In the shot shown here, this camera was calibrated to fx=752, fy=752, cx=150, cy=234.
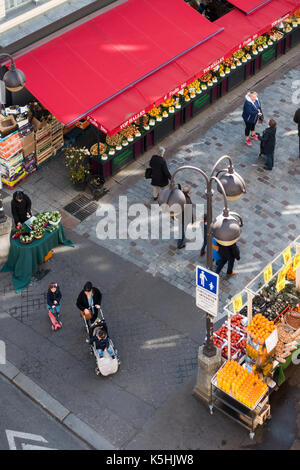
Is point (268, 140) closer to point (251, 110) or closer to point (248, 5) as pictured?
point (251, 110)

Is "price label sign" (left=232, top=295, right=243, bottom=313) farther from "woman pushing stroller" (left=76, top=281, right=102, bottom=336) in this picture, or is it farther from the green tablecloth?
the green tablecloth

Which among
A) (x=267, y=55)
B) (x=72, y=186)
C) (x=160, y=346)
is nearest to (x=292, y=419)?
(x=160, y=346)

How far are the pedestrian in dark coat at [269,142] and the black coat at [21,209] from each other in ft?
22.5

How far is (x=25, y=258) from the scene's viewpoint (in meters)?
17.9

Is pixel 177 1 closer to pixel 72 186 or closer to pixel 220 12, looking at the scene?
pixel 220 12

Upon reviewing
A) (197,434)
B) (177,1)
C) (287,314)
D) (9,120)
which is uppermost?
(177,1)

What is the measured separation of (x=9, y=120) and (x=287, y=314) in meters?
8.97

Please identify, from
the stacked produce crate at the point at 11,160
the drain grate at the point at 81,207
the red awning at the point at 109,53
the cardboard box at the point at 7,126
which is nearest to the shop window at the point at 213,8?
the red awning at the point at 109,53

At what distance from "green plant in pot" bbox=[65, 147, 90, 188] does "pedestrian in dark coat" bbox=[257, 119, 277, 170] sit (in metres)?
4.88

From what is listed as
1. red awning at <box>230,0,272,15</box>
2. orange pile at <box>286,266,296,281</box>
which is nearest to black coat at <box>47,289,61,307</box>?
orange pile at <box>286,266,296,281</box>

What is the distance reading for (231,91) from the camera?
79.7 feet

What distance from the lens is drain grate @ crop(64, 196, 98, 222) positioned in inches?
783

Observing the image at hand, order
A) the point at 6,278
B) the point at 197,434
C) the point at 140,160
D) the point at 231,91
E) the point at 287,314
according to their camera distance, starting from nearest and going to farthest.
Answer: the point at 197,434 → the point at 287,314 → the point at 6,278 → the point at 140,160 → the point at 231,91

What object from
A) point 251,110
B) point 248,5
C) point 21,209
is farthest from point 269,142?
point 21,209
